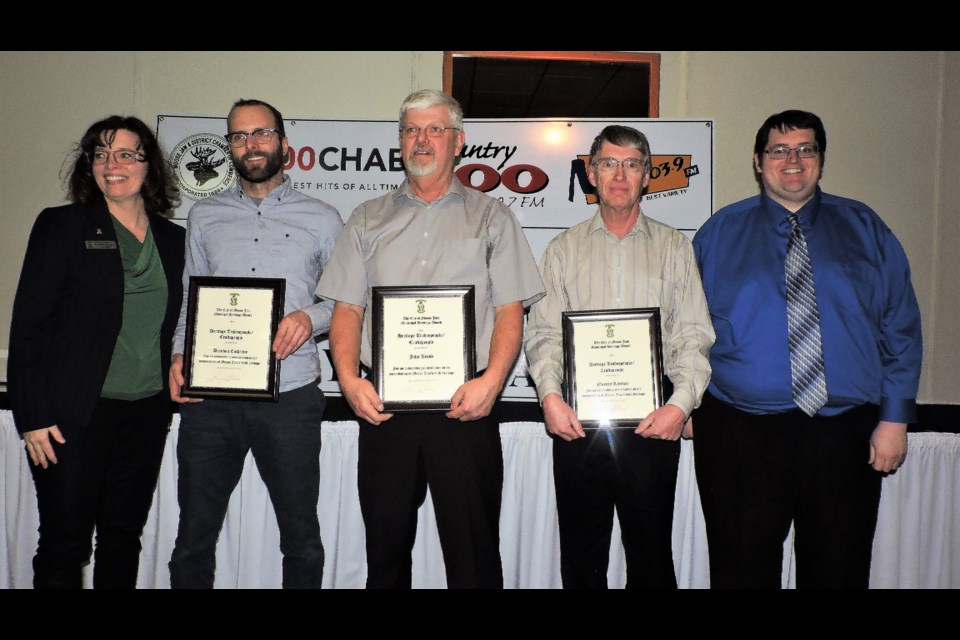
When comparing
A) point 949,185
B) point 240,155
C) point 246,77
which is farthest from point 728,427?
point 246,77

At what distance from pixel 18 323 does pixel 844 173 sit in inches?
165

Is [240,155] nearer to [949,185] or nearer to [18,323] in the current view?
[18,323]

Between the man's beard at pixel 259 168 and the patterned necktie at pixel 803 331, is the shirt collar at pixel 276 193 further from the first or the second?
the patterned necktie at pixel 803 331

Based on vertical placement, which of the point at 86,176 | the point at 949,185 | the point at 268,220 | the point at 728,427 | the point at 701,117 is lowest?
the point at 728,427

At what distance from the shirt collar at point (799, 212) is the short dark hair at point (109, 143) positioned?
2283mm

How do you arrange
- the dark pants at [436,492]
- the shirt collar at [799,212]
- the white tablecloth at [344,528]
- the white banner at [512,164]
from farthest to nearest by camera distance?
the white banner at [512,164], the white tablecloth at [344,528], the shirt collar at [799,212], the dark pants at [436,492]

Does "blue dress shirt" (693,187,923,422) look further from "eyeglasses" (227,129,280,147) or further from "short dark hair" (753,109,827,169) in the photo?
"eyeglasses" (227,129,280,147)

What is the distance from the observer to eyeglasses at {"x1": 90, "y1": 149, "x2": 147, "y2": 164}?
7.50 ft

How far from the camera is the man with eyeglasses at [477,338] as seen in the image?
6.61 ft

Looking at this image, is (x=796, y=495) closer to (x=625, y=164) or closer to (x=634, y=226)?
(x=634, y=226)

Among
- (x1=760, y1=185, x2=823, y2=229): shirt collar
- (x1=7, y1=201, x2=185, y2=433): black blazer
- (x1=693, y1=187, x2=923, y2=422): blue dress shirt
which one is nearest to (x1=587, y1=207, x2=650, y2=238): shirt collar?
(x1=693, y1=187, x2=923, y2=422): blue dress shirt

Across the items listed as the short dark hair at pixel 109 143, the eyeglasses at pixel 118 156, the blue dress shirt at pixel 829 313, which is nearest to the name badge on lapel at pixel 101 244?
the short dark hair at pixel 109 143

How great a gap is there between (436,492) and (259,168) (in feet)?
4.32

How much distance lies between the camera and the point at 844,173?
375 centimetres
